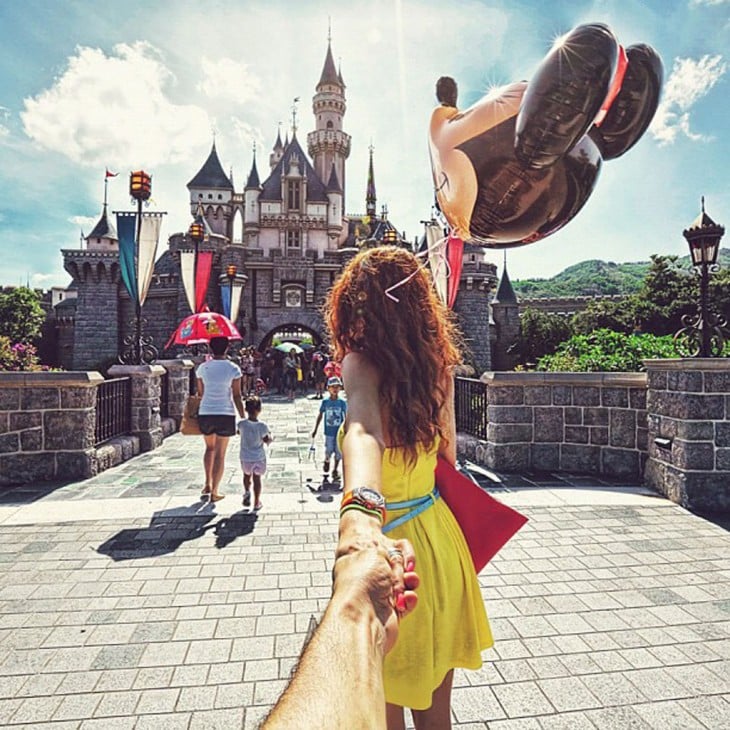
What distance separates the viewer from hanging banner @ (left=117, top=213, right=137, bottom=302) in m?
8.74

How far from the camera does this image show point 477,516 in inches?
63.7

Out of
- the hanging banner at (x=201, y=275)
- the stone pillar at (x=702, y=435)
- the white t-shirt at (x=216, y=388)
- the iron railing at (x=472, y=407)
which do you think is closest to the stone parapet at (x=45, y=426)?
the white t-shirt at (x=216, y=388)

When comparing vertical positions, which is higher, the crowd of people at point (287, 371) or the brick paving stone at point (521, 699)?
the crowd of people at point (287, 371)

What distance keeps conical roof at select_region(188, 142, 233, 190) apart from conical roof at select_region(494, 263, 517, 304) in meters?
27.9

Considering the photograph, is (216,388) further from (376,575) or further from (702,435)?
(702,435)

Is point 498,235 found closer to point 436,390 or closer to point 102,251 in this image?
point 436,390

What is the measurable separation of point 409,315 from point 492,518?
2.37ft

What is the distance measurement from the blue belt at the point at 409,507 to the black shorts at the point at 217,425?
4.05m

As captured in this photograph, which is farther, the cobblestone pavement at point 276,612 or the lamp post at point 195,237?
the lamp post at point 195,237

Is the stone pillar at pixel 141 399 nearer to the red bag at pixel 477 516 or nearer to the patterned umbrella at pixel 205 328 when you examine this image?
the patterned umbrella at pixel 205 328

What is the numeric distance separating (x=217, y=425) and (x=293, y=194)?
39831mm

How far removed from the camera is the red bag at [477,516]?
1.61 m

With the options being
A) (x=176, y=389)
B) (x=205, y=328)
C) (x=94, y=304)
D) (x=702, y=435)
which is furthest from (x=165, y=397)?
(x=94, y=304)

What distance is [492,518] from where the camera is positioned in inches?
63.6
